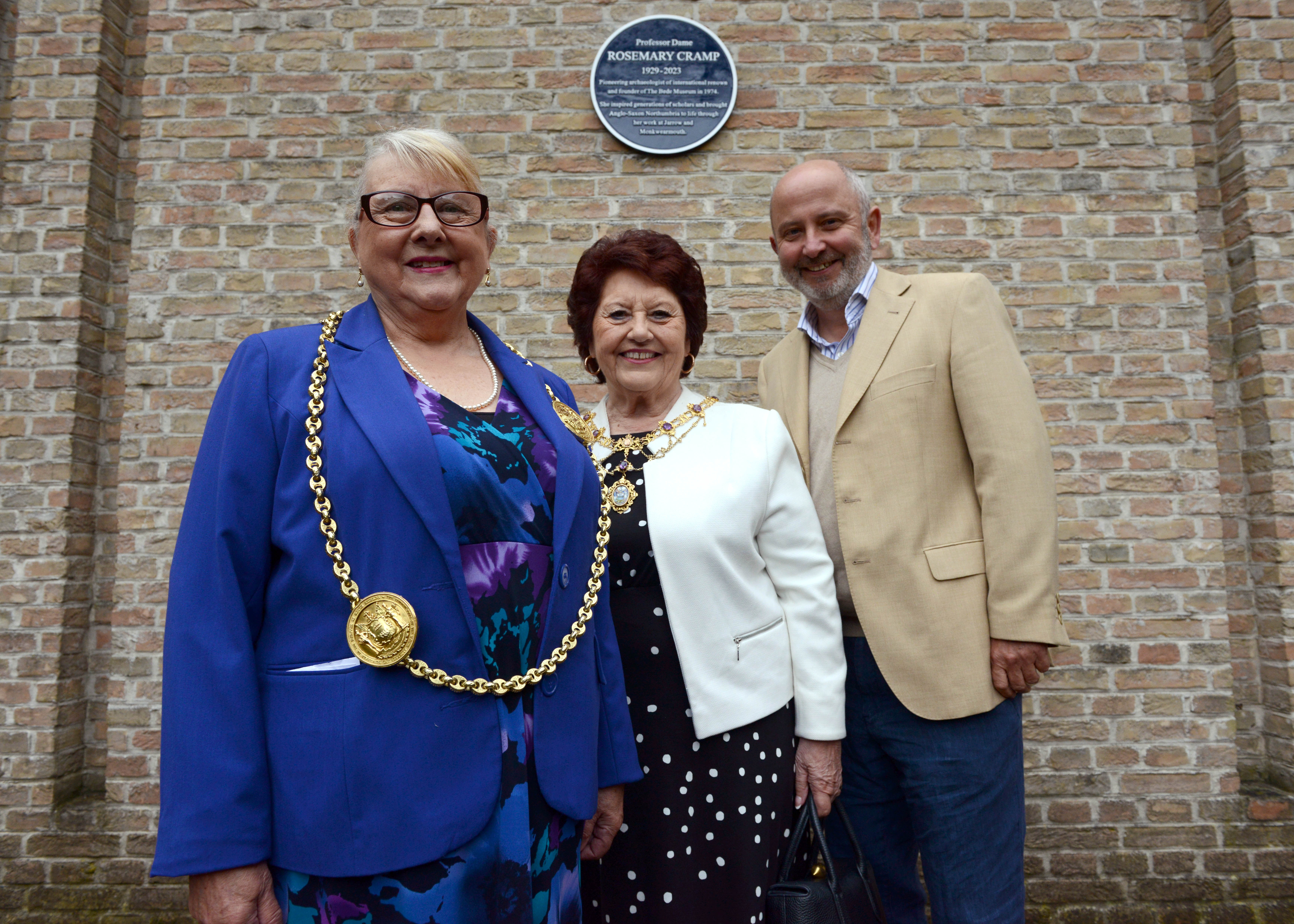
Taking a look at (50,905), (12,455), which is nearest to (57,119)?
(12,455)

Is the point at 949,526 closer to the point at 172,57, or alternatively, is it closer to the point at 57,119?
the point at 172,57

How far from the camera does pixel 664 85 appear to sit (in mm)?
3268

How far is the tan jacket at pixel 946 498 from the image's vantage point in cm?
189

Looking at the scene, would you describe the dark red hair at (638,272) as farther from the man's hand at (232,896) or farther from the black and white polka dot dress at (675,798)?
the man's hand at (232,896)

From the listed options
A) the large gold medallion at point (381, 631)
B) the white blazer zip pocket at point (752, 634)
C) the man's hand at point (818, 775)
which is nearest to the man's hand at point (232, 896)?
the large gold medallion at point (381, 631)

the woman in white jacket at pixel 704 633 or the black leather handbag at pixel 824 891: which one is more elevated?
the woman in white jacket at pixel 704 633

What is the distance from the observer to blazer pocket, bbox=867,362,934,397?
2.02 m

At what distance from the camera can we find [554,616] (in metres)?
1.44

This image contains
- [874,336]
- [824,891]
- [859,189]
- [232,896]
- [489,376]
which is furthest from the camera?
[859,189]

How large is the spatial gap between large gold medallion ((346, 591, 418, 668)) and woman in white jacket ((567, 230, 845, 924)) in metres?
0.69

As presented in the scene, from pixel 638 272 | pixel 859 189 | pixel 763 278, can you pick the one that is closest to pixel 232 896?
pixel 638 272

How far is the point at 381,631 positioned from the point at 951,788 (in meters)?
1.47

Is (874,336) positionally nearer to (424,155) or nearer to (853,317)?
(853,317)

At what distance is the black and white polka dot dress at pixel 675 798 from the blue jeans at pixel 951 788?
0.28 meters
